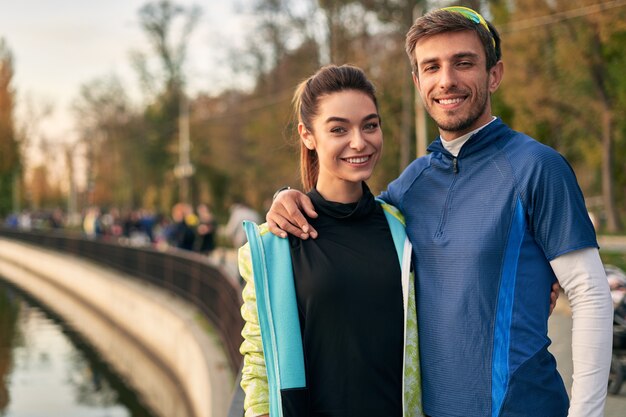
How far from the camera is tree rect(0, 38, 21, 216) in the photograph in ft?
231

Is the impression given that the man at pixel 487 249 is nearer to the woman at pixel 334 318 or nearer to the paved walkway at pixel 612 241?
the woman at pixel 334 318

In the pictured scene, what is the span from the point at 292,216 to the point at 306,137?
330 mm

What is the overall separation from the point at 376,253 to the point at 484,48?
2.26 feet

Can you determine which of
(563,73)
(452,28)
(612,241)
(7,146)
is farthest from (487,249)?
(7,146)

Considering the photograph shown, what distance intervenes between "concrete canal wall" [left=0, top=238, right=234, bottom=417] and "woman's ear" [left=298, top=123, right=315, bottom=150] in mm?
7291

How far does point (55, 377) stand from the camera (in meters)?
19.2

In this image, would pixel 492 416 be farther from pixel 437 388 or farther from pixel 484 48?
pixel 484 48

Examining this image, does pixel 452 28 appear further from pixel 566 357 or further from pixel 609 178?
pixel 609 178

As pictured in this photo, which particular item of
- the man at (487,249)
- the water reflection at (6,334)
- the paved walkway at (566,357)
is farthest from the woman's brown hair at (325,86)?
the water reflection at (6,334)

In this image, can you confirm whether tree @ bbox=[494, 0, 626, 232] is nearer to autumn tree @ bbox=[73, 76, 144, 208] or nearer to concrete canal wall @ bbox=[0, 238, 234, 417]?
concrete canal wall @ bbox=[0, 238, 234, 417]

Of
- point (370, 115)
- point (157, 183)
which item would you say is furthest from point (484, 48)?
point (157, 183)

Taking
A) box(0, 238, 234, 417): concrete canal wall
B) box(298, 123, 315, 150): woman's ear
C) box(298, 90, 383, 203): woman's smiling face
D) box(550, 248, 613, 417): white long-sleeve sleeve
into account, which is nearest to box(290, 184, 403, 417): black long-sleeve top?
box(298, 90, 383, 203): woman's smiling face

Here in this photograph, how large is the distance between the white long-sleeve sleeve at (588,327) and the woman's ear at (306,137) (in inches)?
33.8

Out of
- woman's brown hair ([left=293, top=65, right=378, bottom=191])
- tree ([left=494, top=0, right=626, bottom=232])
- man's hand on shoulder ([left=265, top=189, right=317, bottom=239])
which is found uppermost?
tree ([left=494, top=0, right=626, bottom=232])
